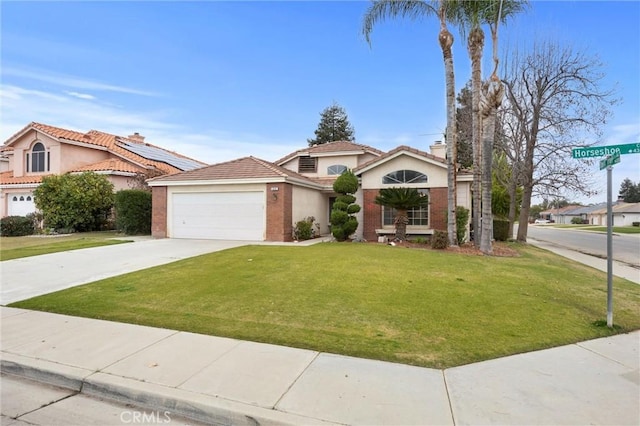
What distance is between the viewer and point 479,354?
4.12m

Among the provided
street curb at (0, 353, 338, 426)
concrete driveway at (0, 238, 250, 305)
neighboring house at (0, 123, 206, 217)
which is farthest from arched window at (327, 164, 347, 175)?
street curb at (0, 353, 338, 426)

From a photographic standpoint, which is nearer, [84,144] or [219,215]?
[219,215]

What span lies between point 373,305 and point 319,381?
8.80 ft

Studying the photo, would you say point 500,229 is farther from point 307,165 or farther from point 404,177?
point 307,165

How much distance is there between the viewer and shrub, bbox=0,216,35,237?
19.3 meters

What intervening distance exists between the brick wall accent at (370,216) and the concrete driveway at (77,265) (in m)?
7.76

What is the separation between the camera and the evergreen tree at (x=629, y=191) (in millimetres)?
73250

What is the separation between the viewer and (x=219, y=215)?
16625 millimetres

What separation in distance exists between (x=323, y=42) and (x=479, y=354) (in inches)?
656

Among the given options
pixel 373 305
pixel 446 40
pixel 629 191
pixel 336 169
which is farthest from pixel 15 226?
pixel 629 191

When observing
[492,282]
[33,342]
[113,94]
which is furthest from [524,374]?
[113,94]

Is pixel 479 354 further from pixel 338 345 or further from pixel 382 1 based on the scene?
pixel 382 1

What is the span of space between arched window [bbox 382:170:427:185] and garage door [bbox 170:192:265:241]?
641 cm

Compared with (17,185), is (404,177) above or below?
above
